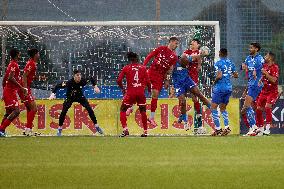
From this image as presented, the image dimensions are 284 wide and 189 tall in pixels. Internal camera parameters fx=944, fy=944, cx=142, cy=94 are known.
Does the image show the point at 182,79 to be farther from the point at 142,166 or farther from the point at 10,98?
the point at 142,166

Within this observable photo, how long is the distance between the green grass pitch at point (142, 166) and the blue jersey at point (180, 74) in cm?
572

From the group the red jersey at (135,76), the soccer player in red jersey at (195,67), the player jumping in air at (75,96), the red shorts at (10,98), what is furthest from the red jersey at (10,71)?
the soccer player in red jersey at (195,67)

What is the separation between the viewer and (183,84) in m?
21.1

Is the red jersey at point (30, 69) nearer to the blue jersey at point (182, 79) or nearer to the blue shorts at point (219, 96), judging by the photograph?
the blue jersey at point (182, 79)

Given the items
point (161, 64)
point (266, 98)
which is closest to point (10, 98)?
point (161, 64)

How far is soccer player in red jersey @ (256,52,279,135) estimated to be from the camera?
69.6 feet

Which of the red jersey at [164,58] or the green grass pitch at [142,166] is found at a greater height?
the red jersey at [164,58]

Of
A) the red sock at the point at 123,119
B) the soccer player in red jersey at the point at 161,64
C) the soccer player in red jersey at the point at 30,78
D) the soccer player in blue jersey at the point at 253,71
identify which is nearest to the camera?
the red sock at the point at 123,119

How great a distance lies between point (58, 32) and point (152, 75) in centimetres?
500

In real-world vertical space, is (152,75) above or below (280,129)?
above

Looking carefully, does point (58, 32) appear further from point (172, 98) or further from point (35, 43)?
point (172, 98)

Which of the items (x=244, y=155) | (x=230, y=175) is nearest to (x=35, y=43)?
(x=244, y=155)

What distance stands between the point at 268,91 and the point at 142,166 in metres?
11.4

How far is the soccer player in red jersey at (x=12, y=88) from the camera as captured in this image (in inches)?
824
